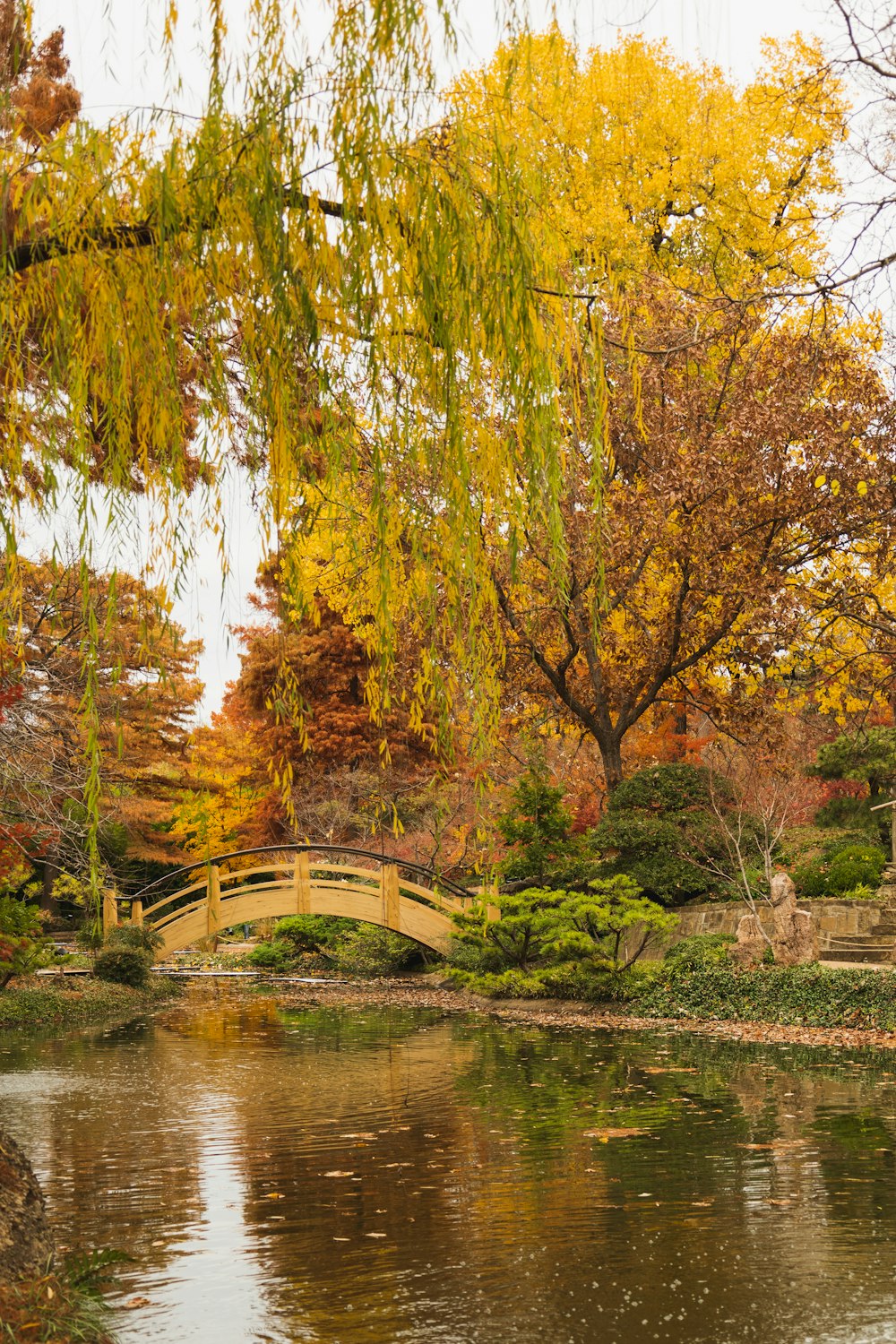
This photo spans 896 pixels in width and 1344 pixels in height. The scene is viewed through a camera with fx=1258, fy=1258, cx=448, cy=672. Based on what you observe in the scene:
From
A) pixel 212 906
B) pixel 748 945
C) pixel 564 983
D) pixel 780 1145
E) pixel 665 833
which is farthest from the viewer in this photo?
pixel 212 906

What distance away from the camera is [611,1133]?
7.64m

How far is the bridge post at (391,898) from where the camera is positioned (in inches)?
759

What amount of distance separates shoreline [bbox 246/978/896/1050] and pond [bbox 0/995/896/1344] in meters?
0.65

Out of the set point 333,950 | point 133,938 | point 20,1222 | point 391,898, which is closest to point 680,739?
point 391,898

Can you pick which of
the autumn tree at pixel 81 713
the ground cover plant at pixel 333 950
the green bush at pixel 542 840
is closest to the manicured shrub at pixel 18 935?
the autumn tree at pixel 81 713

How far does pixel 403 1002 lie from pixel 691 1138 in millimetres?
10271

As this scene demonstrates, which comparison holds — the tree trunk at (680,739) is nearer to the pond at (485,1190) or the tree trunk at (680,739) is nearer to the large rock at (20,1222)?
the pond at (485,1190)

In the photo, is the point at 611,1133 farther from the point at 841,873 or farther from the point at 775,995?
the point at 841,873

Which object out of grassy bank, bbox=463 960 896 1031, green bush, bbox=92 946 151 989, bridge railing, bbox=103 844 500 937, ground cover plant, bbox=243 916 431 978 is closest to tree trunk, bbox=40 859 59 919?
ground cover plant, bbox=243 916 431 978

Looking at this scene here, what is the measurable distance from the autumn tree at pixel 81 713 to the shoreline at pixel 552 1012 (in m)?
4.03

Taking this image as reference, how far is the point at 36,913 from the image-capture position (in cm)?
1537

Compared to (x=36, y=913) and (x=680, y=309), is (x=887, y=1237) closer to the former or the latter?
(x=36, y=913)

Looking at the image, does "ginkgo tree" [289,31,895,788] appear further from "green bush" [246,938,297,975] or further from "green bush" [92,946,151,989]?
"green bush" [246,938,297,975]

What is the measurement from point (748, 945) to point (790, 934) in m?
→ 0.55
